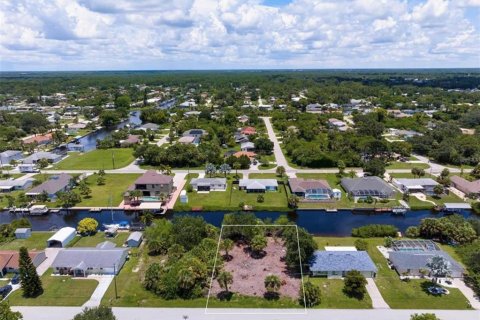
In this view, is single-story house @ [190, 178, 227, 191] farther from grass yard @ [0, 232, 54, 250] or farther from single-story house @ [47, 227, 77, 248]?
grass yard @ [0, 232, 54, 250]

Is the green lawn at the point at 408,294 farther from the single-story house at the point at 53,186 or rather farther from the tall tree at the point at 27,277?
the single-story house at the point at 53,186

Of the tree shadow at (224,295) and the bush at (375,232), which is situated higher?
the bush at (375,232)

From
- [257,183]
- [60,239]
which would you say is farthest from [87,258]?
[257,183]

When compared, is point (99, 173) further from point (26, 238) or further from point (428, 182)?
point (428, 182)

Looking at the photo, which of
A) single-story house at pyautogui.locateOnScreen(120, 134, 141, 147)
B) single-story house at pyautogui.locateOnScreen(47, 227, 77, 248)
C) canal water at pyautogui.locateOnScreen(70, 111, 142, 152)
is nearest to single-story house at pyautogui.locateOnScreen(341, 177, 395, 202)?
single-story house at pyautogui.locateOnScreen(47, 227, 77, 248)

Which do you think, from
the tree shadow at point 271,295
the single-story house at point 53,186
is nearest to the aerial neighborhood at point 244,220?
the tree shadow at point 271,295

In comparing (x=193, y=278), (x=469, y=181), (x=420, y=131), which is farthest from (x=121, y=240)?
(x=420, y=131)
